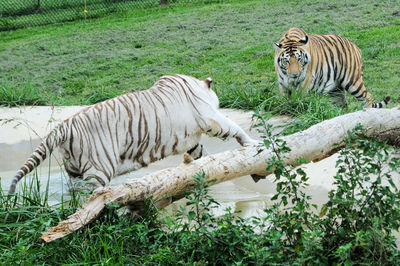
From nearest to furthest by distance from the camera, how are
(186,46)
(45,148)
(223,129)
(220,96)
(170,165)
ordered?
(45,148) → (223,129) → (170,165) → (220,96) → (186,46)

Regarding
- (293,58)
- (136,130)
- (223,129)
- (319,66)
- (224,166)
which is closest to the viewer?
(224,166)

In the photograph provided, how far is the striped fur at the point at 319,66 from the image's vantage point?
7820mm

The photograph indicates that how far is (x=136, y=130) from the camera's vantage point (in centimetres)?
549

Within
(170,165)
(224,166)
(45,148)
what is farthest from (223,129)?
(45,148)

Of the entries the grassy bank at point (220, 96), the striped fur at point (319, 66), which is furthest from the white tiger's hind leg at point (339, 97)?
the grassy bank at point (220, 96)

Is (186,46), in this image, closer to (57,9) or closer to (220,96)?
(220,96)

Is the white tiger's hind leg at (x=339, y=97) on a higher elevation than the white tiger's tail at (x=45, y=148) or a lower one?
lower

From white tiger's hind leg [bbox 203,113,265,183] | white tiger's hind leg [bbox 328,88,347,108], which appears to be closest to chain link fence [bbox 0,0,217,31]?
white tiger's hind leg [bbox 328,88,347,108]

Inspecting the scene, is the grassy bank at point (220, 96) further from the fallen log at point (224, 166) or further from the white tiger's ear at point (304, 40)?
the white tiger's ear at point (304, 40)

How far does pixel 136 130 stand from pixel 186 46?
8271 mm

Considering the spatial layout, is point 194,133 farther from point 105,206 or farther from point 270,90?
point 270,90

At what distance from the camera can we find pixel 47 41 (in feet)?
48.6

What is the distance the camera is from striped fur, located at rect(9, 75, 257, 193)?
5.23 m

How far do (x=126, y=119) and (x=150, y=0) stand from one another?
13.7 meters
